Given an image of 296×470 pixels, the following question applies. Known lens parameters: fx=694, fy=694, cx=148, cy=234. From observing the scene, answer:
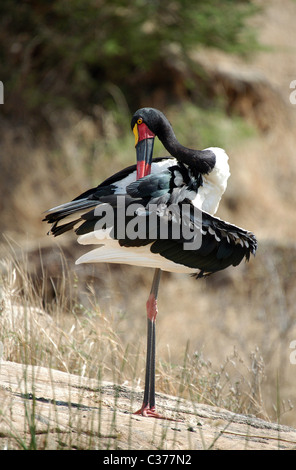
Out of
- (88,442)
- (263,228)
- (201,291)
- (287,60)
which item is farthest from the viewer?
(287,60)

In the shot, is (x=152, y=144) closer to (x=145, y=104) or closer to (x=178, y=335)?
(x=178, y=335)

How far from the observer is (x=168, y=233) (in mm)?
3652

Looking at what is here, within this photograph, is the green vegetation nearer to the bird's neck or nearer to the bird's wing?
the bird's neck

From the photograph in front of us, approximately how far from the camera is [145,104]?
14875 millimetres

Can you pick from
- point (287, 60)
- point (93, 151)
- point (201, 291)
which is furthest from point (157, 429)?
point (287, 60)

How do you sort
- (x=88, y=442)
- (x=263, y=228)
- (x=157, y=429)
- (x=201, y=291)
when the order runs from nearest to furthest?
(x=88, y=442), (x=157, y=429), (x=201, y=291), (x=263, y=228)

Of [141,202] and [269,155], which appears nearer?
[141,202]

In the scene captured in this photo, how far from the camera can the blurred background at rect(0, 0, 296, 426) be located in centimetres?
1088

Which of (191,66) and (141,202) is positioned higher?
(191,66)

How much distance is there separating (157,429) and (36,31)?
36.9ft

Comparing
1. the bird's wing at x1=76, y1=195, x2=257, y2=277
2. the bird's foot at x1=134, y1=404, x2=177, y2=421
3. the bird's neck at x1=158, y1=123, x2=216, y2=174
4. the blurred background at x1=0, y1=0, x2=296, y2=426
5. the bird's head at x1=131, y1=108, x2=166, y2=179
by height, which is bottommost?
the bird's foot at x1=134, y1=404, x2=177, y2=421

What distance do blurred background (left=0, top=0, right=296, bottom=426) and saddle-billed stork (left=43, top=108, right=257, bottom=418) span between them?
617cm

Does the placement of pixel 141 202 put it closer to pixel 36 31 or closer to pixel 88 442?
pixel 88 442

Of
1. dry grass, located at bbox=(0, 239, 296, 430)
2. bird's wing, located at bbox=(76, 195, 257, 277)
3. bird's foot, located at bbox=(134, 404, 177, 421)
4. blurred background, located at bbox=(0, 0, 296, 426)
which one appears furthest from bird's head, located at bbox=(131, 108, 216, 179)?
blurred background, located at bbox=(0, 0, 296, 426)
